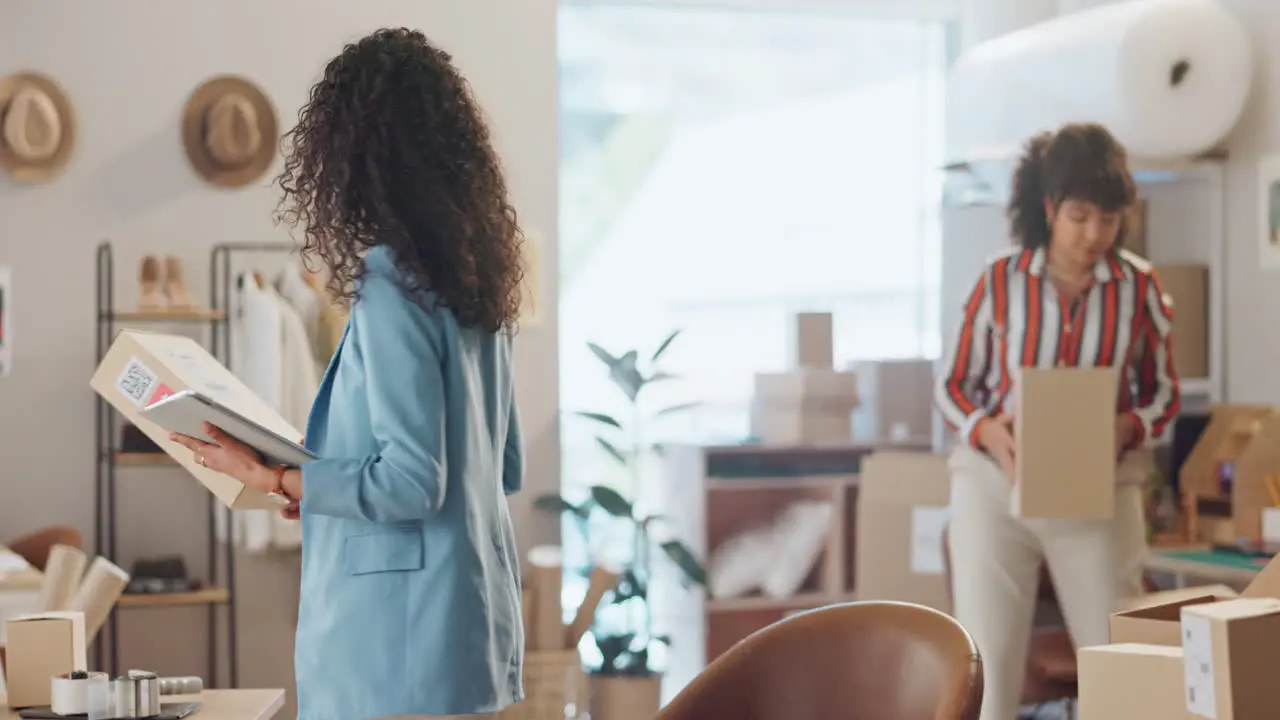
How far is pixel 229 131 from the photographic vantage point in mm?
4504

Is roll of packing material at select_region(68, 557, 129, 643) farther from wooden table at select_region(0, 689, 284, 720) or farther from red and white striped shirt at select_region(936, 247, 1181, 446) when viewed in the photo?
red and white striped shirt at select_region(936, 247, 1181, 446)

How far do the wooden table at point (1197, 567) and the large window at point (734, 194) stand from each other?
1.73 metres

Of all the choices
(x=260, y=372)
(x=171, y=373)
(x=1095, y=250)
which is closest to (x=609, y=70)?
(x=260, y=372)

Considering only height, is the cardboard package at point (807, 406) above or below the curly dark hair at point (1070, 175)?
below

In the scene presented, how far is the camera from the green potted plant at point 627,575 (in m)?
4.61

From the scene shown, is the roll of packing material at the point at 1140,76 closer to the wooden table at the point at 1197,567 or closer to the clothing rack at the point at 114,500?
the wooden table at the point at 1197,567

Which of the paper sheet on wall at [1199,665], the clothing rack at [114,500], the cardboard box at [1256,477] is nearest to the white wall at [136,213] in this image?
the clothing rack at [114,500]

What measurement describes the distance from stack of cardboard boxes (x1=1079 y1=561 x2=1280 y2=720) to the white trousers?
3.46 ft

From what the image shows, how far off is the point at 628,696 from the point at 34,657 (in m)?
2.53

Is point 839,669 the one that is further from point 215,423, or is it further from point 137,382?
point 137,382

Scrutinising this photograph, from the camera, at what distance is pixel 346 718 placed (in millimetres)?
1949

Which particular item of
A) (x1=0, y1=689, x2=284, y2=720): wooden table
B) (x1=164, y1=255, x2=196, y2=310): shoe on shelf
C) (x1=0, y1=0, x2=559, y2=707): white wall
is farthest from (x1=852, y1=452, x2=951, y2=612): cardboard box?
(x1=0, y1=689, x2=284, y2=720): wooden table

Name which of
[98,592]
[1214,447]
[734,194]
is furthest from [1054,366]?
[734,194]

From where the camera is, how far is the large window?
17.6ft
